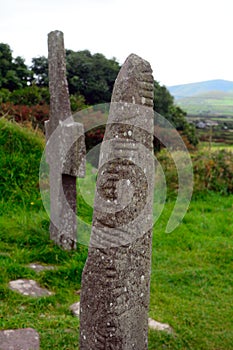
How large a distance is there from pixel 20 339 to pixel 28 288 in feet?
4.58

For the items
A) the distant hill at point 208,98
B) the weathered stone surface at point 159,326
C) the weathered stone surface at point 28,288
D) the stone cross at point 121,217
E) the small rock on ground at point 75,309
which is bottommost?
the weathered stone surface at point 159,326

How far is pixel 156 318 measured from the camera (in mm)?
5211

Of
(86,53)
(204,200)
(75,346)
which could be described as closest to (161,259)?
(75,346)

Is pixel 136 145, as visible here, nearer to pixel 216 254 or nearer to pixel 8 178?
pixel 216 254

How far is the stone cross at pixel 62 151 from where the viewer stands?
22.1 feet

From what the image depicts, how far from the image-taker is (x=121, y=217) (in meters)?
3.41

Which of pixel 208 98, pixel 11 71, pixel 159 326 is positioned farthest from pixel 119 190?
pixel 11 71

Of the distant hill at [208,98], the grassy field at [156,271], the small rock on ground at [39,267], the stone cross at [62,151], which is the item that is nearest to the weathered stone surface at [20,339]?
the grassy field at [156,271]

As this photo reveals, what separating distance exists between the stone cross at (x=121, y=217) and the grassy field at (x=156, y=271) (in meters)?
1.00

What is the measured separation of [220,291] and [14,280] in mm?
2689

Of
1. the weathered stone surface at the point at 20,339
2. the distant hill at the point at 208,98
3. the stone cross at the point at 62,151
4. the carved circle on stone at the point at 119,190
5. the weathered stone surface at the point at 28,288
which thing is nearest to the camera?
the carved circle on stone at the point at 119,190

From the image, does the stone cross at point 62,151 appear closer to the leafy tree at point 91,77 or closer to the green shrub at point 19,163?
the green shrub at point 19,163

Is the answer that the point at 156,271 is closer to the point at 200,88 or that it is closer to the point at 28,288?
the point at 28,288

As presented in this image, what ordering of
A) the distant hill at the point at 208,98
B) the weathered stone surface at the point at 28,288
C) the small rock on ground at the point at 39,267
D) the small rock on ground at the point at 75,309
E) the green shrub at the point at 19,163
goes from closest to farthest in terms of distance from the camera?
the small rock on ground at the point at 75,309 < the weathered stone surface at the point at 28,288 < the small rock on ground at the point at 39,267 < the green shrub at the point at 19,163 < the distant hill at the point at 208,98
